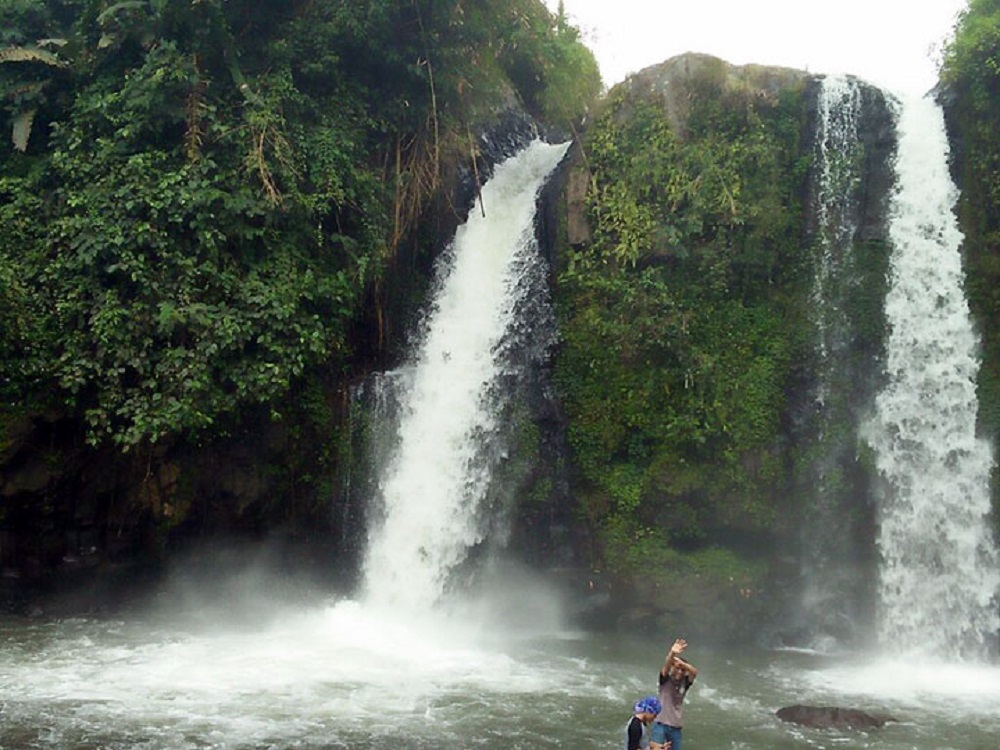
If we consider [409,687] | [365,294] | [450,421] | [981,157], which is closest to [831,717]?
[409,687]

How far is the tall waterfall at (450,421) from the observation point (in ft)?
45.8

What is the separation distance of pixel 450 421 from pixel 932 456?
6960 millimetres

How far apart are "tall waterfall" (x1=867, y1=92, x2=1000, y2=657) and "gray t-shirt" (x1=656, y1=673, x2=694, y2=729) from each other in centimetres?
679

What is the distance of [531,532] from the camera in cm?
1433

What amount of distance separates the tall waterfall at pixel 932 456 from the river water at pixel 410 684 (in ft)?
2.67

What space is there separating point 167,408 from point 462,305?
17.8 ft

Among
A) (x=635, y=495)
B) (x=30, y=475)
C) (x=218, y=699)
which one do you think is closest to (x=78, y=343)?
(x=30, y=475)

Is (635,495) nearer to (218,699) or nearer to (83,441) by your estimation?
(218,699)

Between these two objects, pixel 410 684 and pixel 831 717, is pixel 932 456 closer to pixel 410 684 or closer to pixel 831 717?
pixel 831 717

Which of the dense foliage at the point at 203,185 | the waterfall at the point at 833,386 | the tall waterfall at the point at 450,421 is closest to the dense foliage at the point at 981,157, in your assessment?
the waterfall at the point at 833,386

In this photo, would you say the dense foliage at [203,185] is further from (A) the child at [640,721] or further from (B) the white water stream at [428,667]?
(A) the child at [640,721]

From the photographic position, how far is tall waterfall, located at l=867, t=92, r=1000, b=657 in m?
12.5

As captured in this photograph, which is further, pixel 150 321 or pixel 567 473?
pixel 567 473

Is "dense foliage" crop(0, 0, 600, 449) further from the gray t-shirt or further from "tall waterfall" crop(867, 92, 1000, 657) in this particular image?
"tall waterfall" crop(867, 92, 1000, 657)
